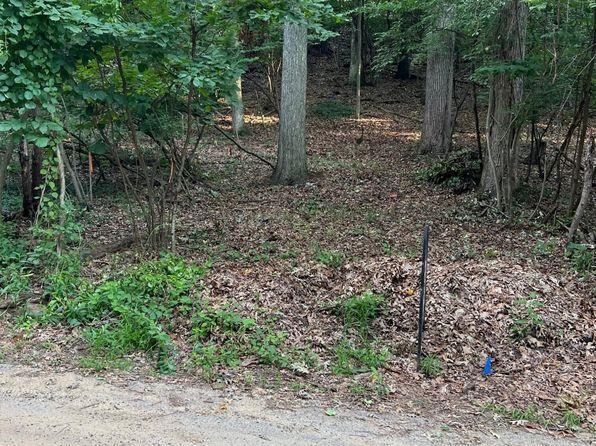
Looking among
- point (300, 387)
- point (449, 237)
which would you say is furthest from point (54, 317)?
point (449, 237)

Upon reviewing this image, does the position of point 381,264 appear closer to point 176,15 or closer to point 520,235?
point 520,235

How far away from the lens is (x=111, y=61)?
7320 millimetres

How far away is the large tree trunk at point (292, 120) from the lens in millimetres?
12543

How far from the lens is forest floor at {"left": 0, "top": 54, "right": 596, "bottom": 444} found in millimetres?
5000

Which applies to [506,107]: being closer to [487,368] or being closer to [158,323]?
[487,368]

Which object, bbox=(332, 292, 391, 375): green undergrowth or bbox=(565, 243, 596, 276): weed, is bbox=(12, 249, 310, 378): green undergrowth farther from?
bbox=(565, 243, 596, 276): weed

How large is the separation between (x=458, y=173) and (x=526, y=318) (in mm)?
6185

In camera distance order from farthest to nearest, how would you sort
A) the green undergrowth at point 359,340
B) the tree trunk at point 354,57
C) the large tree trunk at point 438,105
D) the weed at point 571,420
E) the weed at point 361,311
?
the tree trunk at point 354,57, the large tree trunk at point 438,105, the weed at point 361,311, the green undergrowth at point 359,340, the weed at point 571,420

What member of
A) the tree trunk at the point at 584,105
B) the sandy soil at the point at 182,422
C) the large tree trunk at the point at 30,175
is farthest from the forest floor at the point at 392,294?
the large tree trunk at the point at 30,175

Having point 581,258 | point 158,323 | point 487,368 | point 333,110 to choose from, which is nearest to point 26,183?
point 158,323

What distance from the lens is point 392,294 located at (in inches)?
262

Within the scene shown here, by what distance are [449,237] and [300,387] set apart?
4.72 metres

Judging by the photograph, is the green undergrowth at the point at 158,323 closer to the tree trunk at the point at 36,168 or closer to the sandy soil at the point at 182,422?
the sandy soil at the point at 182,422

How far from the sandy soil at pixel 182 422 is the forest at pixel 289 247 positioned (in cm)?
25
